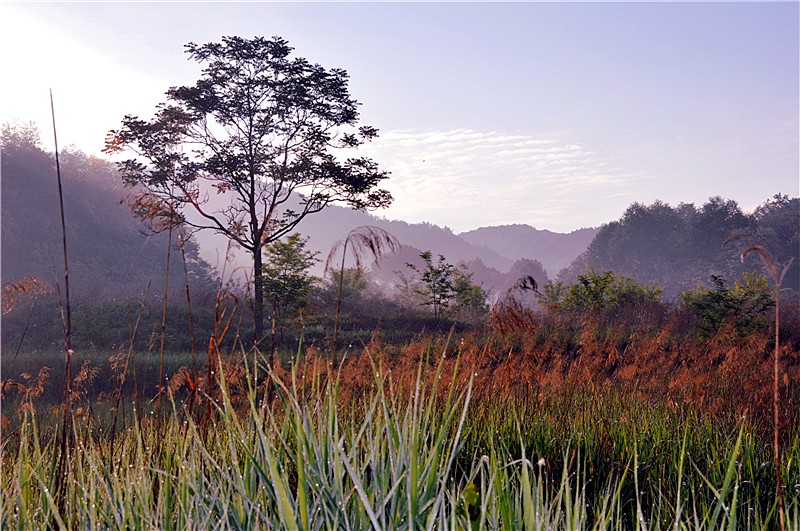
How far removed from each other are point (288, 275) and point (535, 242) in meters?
142

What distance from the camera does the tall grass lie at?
5.75 feet

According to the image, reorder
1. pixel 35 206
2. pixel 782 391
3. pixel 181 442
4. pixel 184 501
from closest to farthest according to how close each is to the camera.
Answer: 1. pixel 184 501
2. pixel 181 442
3. pixel 782 391
4. pixel 35 206

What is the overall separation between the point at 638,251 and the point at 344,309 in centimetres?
4003

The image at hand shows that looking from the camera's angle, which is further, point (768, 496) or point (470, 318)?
point (470, 318)

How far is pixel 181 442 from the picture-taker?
2.58 m

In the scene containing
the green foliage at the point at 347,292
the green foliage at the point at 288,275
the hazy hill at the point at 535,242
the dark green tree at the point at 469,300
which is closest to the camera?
the green foliage at the point at 288,275

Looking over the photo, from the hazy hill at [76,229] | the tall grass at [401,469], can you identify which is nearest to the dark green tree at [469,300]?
the hazy hill at [76,229]

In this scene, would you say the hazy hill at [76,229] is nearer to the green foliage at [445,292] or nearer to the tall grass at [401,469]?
the green foliage at [445,292]

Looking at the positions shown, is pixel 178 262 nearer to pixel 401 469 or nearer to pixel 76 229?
pixel 76 229

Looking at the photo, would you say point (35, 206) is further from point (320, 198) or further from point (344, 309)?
point (320, 198)

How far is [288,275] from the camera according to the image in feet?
57.3

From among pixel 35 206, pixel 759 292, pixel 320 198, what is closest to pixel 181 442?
pixel 759 292

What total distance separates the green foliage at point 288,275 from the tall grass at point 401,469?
39.9 feet

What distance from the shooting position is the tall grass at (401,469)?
5.75 feet
